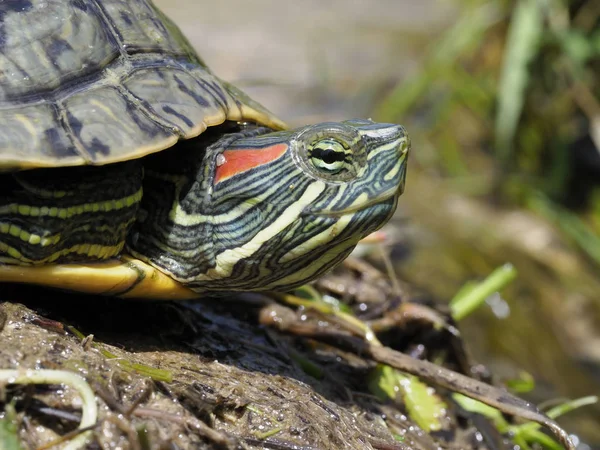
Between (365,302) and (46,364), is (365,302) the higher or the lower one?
the lower one

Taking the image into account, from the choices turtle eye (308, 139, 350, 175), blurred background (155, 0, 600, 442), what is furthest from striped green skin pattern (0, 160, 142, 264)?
blurred background (155, 0, 600, 442)

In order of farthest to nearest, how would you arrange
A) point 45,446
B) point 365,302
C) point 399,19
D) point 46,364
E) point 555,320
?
point 399,19
point 555,320
point 365,302
point 46,364
point 45,446

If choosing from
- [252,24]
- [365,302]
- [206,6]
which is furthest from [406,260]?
[206,6]

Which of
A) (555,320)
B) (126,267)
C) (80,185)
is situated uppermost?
(80,185)

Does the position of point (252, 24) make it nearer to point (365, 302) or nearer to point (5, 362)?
point (365, 302)

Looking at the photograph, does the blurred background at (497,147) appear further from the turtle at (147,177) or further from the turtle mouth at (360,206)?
the turtle mouth at (360,206)

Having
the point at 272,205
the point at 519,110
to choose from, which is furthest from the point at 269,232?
the point at 519,110
